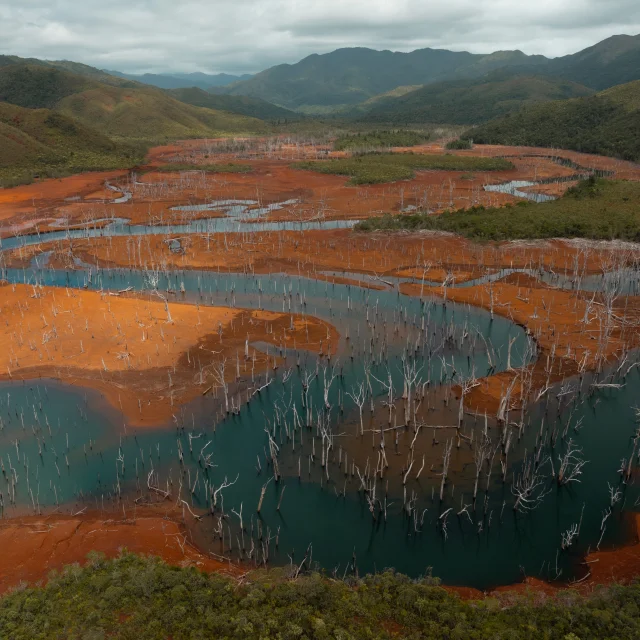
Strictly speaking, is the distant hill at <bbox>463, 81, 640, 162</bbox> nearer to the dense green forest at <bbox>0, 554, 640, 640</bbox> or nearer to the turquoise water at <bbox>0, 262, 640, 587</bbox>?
the turquoise water at <bbox>0, 262, 640, 587</bbox>

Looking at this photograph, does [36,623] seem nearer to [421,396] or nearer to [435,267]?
[421,396]

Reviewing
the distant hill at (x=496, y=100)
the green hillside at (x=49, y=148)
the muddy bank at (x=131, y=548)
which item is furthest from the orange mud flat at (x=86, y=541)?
the distant hill at (x=496, y=100)

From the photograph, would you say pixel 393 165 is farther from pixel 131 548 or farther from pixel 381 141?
pixel 131 548

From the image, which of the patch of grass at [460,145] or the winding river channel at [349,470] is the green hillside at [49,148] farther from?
the winding river channel at [349,470]

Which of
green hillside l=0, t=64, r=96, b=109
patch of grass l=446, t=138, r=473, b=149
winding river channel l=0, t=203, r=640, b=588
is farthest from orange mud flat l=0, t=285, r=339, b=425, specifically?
green hillside l=0, t=64, r=96, b=109

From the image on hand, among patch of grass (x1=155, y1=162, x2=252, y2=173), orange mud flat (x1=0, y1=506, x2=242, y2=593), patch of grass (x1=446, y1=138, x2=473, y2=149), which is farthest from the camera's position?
patch of grass (x1=446, y1=138, x2=473, y2=149)
